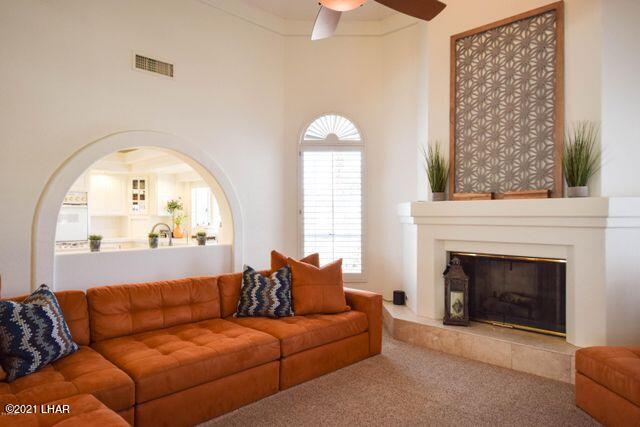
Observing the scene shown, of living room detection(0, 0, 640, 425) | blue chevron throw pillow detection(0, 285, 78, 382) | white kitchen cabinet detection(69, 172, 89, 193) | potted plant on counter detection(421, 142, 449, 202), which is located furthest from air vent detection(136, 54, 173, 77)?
white kitchen cabinet detection(69, 172, 89, 193)

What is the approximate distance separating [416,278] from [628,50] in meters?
2.62

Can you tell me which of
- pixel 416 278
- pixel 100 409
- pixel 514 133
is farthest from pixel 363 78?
pixel 100 409

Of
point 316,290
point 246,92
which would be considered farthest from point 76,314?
point 246,92

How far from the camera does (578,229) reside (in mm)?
3143

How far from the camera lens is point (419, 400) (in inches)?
108

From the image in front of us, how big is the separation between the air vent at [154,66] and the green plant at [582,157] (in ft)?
12.0

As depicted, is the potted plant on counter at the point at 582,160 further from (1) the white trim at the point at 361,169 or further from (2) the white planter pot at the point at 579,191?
(1) the white trim at the point at 361,169

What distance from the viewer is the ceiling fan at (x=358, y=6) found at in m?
2.45

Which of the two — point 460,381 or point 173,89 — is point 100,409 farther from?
point 173,89

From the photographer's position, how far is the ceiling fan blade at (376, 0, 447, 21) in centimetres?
267

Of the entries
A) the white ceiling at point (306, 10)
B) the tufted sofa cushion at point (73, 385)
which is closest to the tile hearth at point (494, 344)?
the tufted sofa cushion at point (73, 385)

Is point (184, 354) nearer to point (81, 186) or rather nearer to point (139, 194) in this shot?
point (81, 186)

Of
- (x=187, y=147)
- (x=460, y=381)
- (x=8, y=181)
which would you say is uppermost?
(x=187, y=147)

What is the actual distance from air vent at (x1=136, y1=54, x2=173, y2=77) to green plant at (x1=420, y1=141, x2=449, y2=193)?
8.97ft
